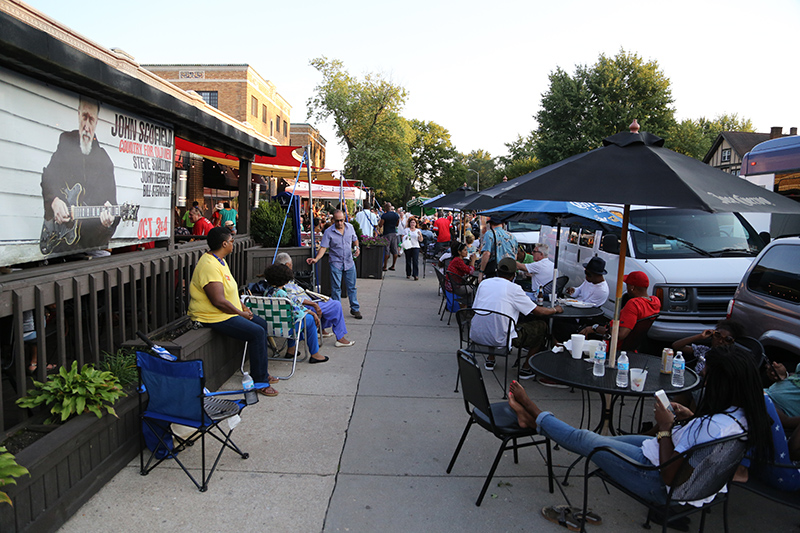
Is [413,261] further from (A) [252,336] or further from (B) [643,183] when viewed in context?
(B) [643,183]

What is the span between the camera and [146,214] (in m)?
5.81

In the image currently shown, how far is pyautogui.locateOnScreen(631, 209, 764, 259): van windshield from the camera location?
7867 millimetres

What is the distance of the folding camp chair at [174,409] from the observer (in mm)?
3703

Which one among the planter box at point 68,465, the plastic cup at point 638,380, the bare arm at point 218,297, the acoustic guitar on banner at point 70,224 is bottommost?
the planter box at point 68,465

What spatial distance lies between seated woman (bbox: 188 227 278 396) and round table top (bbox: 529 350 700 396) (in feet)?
9.05

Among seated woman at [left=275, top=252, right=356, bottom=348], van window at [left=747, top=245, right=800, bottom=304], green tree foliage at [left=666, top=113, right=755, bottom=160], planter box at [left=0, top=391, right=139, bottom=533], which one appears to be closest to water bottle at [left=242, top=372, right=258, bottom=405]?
planter box at [left=0, top=391, right=139, bottom=533]

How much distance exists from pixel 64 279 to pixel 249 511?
219cm

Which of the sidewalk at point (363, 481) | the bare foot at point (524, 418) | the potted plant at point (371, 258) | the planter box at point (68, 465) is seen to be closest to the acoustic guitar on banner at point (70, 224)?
the planter box at point (68, 465)

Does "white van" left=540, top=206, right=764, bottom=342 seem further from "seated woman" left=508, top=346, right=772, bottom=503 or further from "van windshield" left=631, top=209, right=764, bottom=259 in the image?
"seated woman" left=508, top=346, right=772, bottom=503

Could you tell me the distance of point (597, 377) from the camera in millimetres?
4168

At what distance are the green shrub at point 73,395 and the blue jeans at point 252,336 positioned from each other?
1779 millimetres

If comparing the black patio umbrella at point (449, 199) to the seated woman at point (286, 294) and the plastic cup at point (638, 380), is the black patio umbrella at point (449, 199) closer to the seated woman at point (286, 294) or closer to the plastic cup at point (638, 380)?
the seated woman at point (286, 294)

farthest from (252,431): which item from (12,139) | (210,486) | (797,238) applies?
(797,238)

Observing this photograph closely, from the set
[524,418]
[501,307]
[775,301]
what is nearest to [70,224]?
[524,418]
